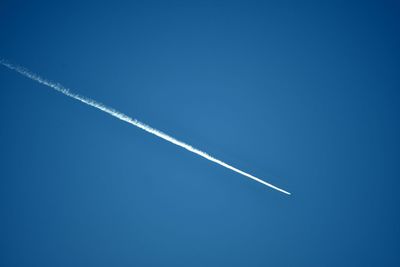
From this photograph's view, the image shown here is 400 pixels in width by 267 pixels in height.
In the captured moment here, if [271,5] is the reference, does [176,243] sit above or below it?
below

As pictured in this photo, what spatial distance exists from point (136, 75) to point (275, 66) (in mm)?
1232

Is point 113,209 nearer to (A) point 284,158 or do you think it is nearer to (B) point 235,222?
(B) point 235,222

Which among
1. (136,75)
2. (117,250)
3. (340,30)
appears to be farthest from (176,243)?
(340,30)

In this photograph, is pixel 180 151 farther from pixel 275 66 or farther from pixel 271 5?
pixel 271 5

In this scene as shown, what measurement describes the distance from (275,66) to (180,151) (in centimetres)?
114

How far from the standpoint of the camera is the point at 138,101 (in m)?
2.23

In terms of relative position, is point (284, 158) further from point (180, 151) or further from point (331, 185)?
point (180, 151)

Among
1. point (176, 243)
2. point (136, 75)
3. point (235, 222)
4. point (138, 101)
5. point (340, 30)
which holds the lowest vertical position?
point (176, 243)

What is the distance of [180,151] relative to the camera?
2.30 metres

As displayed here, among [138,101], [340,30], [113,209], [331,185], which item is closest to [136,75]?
[138,101]

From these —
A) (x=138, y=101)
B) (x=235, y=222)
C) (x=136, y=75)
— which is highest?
(x=136, y=75)

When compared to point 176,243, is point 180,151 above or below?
above

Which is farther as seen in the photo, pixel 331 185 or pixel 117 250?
pixel 331 185

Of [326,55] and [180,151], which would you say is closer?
[180,151]
